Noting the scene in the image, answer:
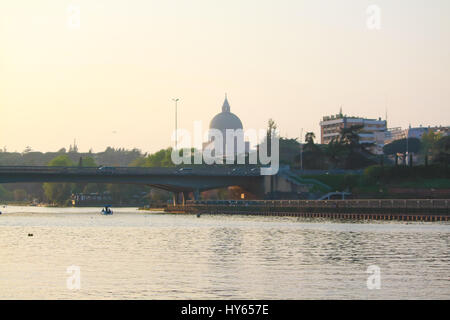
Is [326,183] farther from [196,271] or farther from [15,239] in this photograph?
[196,271]

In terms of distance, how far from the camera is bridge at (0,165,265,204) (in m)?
160

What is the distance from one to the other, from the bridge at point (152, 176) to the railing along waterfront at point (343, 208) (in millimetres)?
5412

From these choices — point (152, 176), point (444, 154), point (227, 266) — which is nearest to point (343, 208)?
point (444, 154)

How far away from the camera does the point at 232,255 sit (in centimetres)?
6219

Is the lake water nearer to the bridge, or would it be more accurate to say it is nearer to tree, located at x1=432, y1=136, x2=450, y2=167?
the bridge

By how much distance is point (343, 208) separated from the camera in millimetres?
136125

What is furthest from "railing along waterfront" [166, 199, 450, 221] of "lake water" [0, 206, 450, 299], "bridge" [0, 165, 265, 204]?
"lake water" [0, 206, 450, 299]

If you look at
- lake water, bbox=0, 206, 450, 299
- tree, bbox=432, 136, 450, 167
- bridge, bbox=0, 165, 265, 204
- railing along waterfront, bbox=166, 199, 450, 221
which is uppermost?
tree, bbox=432, 136, 450, 167

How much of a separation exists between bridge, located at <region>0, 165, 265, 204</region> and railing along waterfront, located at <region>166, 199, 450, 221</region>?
17.8 ft

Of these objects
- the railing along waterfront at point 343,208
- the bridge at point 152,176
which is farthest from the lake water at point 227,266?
the bridge at point 152,176

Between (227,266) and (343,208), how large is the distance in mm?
84580

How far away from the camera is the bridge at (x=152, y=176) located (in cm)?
16012

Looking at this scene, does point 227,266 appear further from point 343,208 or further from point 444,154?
point 444,154

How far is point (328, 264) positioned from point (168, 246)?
20.7 metres
